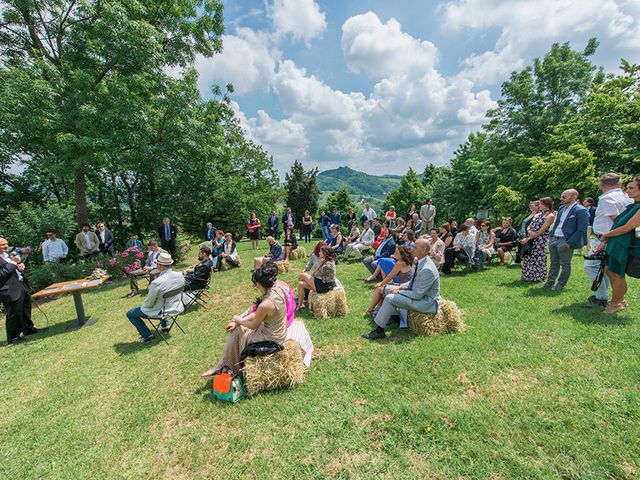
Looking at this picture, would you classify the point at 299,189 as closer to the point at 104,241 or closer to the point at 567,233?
the point at 104,241

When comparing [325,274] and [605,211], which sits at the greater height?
[605,211]

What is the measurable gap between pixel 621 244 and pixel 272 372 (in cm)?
542

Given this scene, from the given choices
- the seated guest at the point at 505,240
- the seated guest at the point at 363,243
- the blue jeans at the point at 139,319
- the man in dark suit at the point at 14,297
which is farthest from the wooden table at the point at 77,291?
the seated guest at the point at 505,240

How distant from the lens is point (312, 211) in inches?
1686

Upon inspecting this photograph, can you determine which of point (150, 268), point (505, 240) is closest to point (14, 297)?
point (150, 268)

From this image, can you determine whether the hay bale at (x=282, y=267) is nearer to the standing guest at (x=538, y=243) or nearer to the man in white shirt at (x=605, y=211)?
the standing guest at (x=538, y=243)

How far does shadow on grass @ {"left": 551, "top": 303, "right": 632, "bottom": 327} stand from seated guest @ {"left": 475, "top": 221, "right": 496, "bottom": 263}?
140 inches

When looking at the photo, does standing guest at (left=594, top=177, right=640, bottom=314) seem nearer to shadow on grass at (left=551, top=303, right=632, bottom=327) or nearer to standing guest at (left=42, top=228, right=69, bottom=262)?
shadow on grass at (left=551, top=303, right=632, bottom=327)

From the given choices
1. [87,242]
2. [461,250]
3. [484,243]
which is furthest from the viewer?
[87,242]

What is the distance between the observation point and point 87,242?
10742mm

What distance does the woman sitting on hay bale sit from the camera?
11.9 ft

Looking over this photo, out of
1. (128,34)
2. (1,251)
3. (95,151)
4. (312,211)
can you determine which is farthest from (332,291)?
(312,211)

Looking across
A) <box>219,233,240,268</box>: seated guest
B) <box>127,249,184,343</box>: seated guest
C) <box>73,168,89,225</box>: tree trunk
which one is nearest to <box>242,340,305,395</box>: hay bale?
<box>127,249,184,343</box>: seated guest

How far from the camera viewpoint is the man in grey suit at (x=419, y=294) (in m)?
4.41
